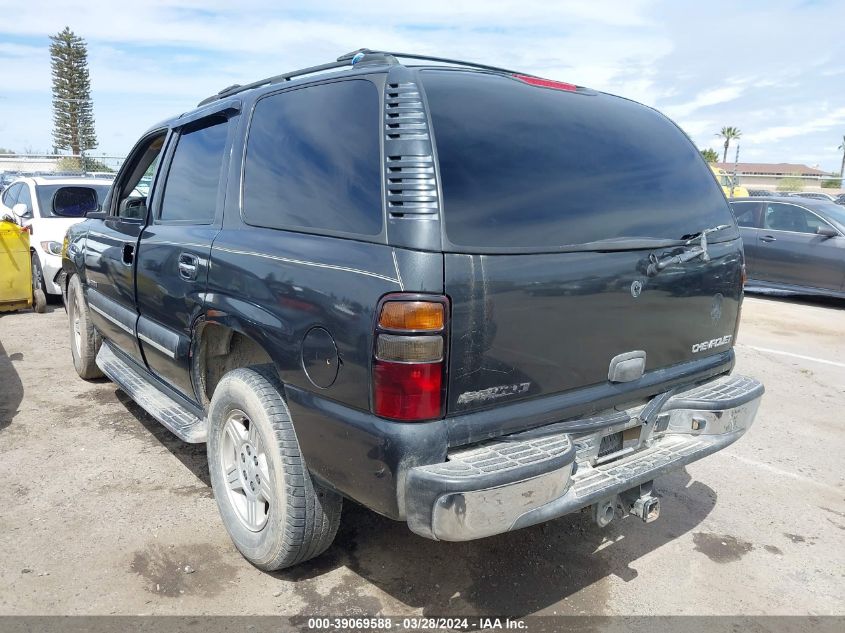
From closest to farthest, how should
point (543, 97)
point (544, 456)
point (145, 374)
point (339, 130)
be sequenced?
1. point (544, 456)
2. point (339, 130)
3. point (543, 97)
4. point (145, 374)

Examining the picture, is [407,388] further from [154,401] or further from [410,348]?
[154,401]

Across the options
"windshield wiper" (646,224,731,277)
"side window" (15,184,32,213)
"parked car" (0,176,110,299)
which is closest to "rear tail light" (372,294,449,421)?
"windshield wiper" (646,224,731,277)

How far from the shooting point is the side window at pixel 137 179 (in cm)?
445

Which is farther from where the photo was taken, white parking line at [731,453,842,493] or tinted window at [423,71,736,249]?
white parking line at [731,453,842,493]

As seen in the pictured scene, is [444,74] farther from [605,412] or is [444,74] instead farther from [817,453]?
[817,453]

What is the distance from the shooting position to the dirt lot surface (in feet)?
9.31

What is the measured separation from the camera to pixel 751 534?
347cm

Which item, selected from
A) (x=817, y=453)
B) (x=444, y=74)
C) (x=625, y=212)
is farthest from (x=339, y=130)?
(x=817, y=453)

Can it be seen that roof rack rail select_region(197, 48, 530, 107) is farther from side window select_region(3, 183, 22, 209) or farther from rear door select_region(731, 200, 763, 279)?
rear door select_region(731, 200, 763, 279)

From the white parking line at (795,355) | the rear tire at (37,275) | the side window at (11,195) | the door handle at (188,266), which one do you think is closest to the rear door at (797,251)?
the white parking line at (795,355)

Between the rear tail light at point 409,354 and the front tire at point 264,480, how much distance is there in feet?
2.09

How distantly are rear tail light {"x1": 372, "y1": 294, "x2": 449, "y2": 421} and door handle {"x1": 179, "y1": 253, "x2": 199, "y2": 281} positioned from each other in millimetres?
1366

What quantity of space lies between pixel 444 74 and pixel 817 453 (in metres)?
3.63

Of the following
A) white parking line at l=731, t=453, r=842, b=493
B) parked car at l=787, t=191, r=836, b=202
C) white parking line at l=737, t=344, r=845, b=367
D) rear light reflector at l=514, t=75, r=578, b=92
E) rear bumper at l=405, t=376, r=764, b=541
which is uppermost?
rear light reflector at l=514, t=75, r=578, b=92
